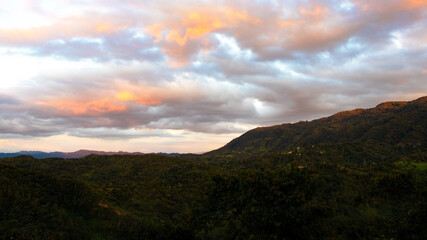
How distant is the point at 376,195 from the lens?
79188 millimetres

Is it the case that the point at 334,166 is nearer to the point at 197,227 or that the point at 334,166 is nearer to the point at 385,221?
the point at 385,221

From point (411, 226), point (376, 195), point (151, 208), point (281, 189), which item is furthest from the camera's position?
point (151, 208)

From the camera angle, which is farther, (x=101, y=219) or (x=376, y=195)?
(x=101, y=219)

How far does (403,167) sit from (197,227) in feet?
661

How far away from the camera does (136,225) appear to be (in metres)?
99.4

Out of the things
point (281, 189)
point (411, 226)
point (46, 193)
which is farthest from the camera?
point (46, 193)

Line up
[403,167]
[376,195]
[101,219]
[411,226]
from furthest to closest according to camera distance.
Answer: [403,167] < [101,219] < [376,195] < [411,226]

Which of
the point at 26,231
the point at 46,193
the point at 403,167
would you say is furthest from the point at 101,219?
the point at 403,167

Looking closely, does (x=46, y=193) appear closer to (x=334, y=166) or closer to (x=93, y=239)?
Answer: (x=93, y=239)

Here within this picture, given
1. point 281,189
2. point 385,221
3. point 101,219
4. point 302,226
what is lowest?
point 101,219

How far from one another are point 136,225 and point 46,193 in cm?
3735

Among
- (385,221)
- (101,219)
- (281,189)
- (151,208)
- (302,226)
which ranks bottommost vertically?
(151,208)

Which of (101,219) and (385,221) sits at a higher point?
(385,221)

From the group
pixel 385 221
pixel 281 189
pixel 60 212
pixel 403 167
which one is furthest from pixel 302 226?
pixel 403 167
